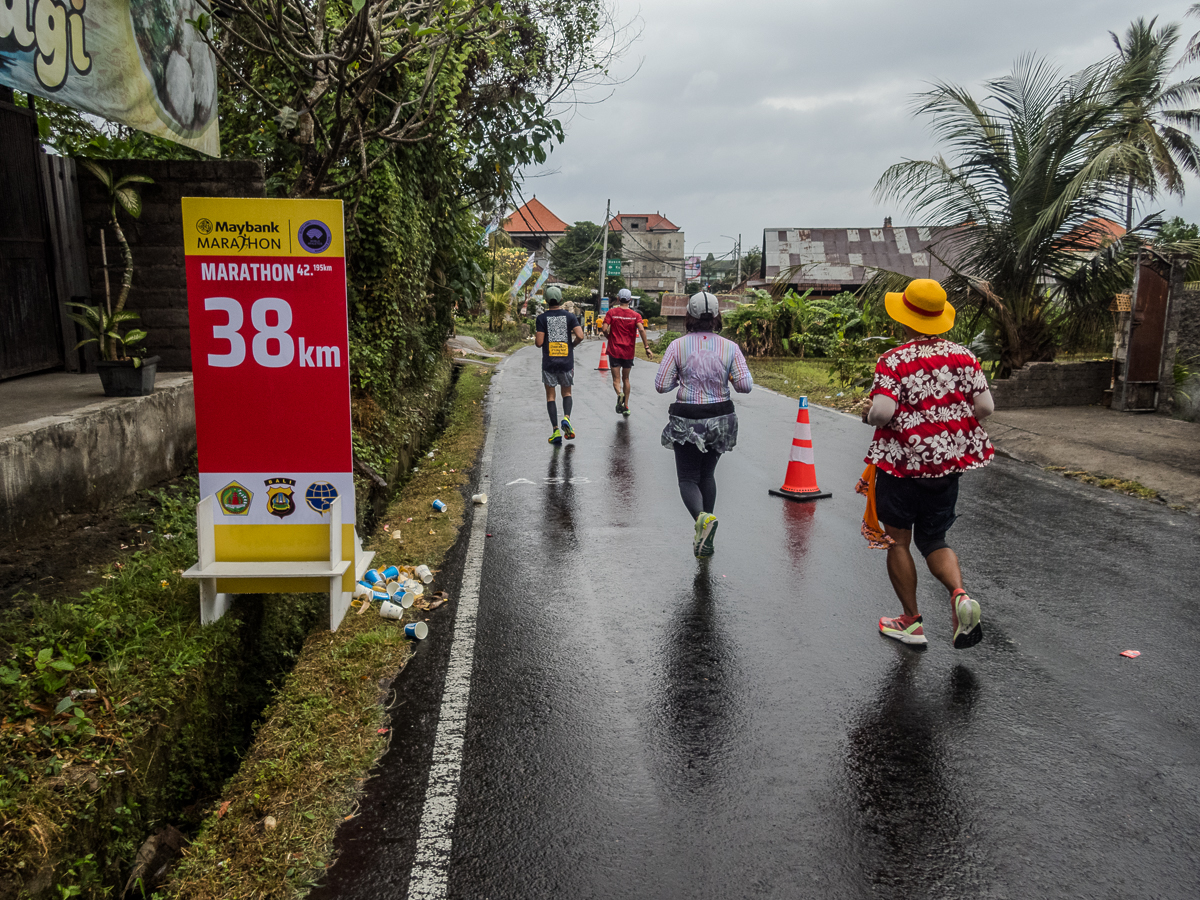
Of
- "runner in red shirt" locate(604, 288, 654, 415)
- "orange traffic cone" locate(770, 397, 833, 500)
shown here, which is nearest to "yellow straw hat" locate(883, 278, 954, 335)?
"orange traffic cone" locate(770, 397, 833, 500)

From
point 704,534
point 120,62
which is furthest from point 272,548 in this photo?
point 120,62

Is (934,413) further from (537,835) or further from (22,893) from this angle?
(22,893)

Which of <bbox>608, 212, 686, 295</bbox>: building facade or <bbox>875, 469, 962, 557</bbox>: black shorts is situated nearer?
<bbox>875, 469, 962, 557</bbox>: black shorts

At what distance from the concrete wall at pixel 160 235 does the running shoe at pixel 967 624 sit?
264 inches

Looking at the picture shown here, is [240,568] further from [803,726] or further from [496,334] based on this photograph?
[496,334]

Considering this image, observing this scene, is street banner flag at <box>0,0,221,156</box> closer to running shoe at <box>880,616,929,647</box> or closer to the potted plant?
the potted plant

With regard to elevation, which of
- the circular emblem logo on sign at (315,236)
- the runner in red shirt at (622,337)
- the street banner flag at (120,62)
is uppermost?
the street banner flag at (120,62)

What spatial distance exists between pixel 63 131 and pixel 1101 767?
10890 millimetres

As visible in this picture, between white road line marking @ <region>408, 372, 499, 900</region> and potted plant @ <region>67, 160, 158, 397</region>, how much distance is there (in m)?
2.90

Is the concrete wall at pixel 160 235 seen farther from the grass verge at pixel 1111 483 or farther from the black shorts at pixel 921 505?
the grass verge at pixel 1111 483

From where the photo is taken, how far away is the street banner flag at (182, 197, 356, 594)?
452cm

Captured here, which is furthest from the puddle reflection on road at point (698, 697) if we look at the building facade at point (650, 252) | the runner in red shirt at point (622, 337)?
the building facade at point (650, 252)

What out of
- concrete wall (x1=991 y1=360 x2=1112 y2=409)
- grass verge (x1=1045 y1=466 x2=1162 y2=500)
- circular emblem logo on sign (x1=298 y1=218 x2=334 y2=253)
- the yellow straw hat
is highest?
circular emblem logo on sign (x1=298 y1=218 x2=334 y2=253)

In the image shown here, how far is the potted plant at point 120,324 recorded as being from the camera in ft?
21.3
